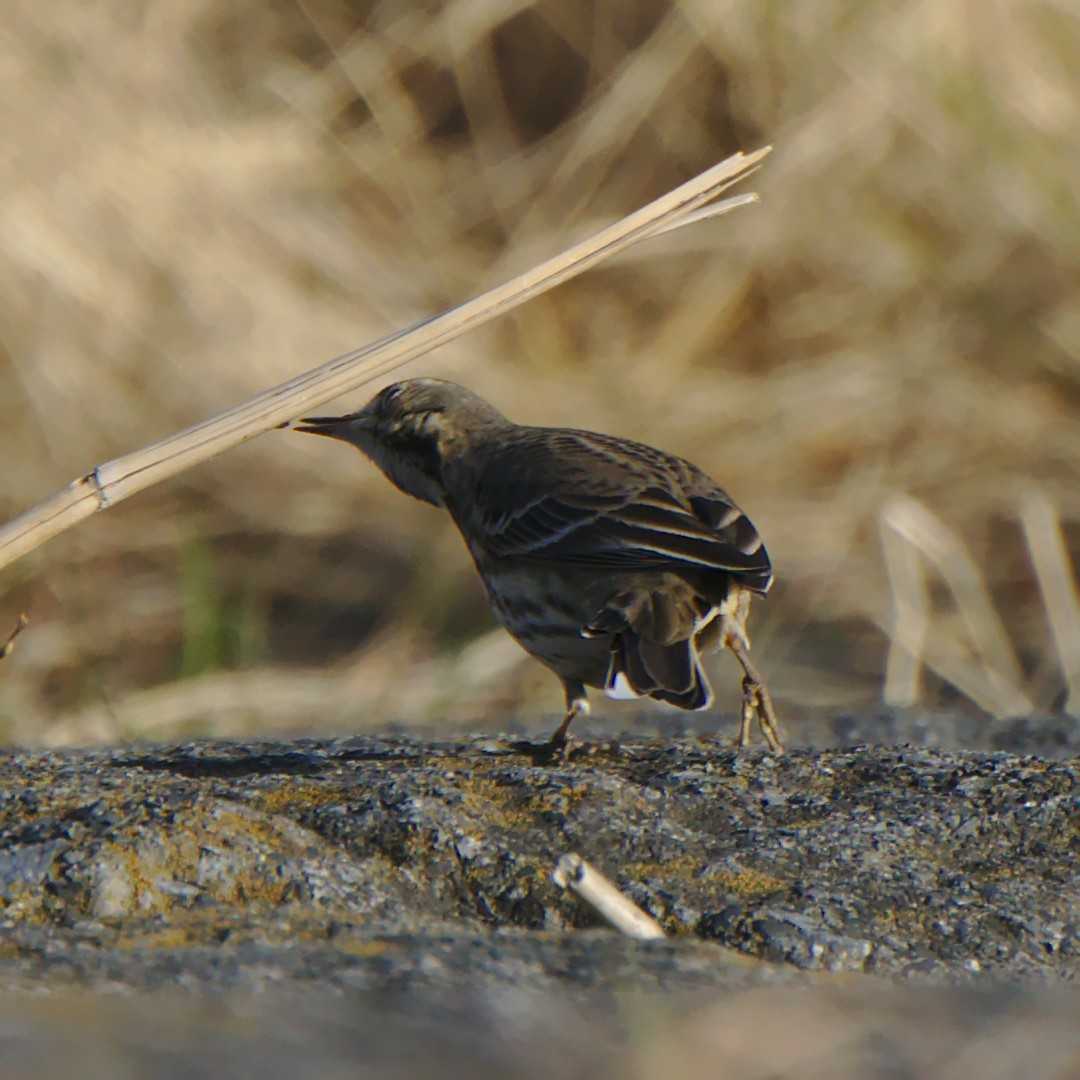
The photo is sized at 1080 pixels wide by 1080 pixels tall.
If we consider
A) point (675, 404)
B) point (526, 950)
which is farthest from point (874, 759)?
point (675, 404)

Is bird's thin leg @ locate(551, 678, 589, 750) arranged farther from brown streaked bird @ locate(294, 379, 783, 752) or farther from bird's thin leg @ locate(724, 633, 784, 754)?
bird's thin leg @ locate(724, 633, 784, 754)

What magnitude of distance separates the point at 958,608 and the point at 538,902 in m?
5.97

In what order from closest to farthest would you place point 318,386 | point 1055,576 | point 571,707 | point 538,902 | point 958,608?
point 538,902 → point 318,386 → point 571,707 → point 1055,576 → point 958,608

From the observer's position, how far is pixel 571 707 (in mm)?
4305

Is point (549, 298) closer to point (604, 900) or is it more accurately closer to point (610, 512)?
point (610, 512)

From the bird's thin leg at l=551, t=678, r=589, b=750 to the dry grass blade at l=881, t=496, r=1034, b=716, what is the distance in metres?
3.88

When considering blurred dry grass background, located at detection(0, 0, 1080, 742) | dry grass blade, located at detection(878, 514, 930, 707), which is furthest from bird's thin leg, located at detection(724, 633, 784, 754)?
blurred dry grass background, located at detection(0, 0, 1080, 742)

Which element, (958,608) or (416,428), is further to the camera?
(958,608)

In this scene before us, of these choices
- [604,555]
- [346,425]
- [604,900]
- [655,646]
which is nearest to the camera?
[604,900]

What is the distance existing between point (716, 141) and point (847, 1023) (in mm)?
7217

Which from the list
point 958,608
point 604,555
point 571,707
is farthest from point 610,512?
point 958,608

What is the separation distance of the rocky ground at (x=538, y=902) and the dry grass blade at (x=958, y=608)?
4314 millimetres

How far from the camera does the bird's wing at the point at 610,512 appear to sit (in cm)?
425

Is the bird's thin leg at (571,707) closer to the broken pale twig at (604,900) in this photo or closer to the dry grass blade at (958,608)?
the broken pale twig at (604,900)
